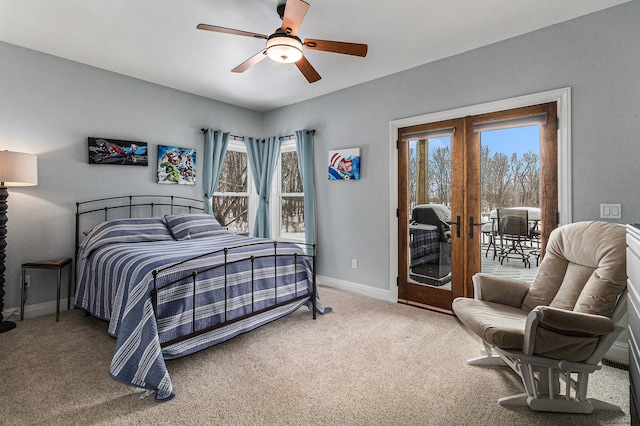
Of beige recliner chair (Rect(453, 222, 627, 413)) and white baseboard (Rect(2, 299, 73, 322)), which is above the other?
beige recliner chair (Rect(453, 222, 627, 413))

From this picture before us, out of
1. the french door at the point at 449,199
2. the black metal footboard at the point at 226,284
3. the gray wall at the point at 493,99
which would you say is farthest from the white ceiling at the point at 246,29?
the black metal footboard at the point at 226,284

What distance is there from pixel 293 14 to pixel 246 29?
2.93 ft

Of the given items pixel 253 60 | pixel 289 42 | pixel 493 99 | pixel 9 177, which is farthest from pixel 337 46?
pixel 9 177

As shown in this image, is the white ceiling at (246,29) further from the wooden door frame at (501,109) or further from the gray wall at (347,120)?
the wooden door frame at (501,109)

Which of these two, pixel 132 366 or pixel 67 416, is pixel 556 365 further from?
pixel 67 416

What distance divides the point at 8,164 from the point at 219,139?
2.35 m

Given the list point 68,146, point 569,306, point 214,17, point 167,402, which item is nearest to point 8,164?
point 68,146

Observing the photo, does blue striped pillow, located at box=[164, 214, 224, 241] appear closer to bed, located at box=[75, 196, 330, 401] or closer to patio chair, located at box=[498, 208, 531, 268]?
bed, located at box=[75, 196, 330, 401]

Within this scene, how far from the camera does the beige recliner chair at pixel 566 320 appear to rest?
1725mm

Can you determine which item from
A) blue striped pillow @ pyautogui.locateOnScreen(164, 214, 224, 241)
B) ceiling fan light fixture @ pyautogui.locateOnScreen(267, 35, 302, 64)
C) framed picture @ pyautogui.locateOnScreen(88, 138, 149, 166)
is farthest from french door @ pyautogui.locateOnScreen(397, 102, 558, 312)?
framed picture @ pyautogui.locateOnScreen(88, 138, 149, 166)

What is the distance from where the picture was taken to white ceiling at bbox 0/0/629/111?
250cm

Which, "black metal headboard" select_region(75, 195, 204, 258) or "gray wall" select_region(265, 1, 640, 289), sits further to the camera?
"black metal headboard" select_region(75, 195, 204, 258)

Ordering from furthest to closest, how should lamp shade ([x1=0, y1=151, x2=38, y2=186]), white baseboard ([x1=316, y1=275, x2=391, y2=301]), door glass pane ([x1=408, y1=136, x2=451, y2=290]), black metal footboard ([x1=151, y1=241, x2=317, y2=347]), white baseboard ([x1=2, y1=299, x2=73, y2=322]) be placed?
1. white baseboard ([x1=316, y1=275, x2=391, y2=301])
2. door glass pane ([x1=408, y1=136, x2=451, y2=290])
3. white baseboard ([x1=2, y1=299, x2=73, y2=322])
4. lamp shade ([x1=0, y1=151, x2=38, y2=186])
5. black metal footboard ([x1=151, y1=241, x2=317, y2=347])

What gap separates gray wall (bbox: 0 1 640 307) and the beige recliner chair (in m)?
0.70
